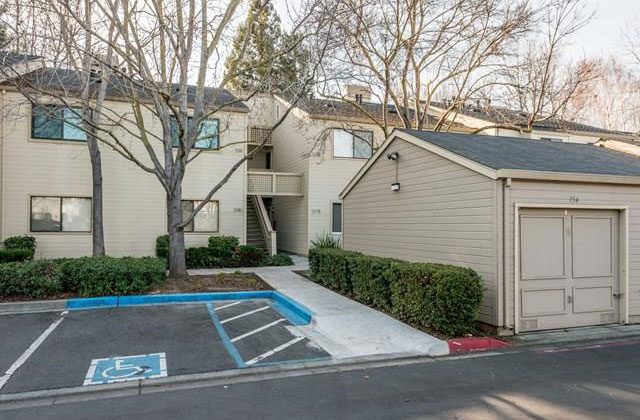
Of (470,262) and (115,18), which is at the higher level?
(115,18)

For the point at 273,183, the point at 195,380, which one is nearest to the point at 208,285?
the point at 195,380

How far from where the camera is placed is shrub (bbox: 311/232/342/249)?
16400 millimetres

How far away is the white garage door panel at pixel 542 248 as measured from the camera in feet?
24.0

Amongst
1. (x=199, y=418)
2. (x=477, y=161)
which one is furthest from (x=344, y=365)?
(x=477, y=161)

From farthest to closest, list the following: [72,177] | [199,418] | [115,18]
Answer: [72,177] → [115,18] → [199,418]

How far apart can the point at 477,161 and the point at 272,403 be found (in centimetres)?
502

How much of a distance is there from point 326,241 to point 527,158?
930cm

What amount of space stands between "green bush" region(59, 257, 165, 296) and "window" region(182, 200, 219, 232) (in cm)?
627

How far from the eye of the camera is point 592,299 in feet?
25.6

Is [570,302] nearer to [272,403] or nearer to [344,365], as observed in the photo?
[344,365]

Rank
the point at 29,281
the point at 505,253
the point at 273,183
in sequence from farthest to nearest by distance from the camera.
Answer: the point at 273,183
the point at 29,281
the point at 505,253

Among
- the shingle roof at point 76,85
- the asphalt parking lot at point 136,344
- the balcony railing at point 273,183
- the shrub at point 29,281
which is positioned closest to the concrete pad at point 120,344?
the asphalt parking lot at point 136,344

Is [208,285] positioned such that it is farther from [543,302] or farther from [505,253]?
[543,302]

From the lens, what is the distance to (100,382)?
5.07 meters
